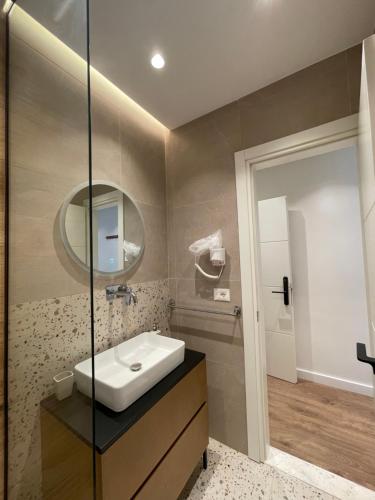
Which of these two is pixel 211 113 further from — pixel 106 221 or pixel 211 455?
pixel 211 455

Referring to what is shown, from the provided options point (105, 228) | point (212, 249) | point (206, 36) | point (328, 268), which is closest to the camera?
point (206, 36)

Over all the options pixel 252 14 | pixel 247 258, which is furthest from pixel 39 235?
pixel 252 14

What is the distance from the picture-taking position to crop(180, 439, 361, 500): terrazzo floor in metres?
1.16

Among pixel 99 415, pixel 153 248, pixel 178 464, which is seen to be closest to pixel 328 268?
pixel 153 248

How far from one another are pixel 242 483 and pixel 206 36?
8.17 ft

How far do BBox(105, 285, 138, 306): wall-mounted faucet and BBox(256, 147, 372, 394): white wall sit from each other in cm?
186

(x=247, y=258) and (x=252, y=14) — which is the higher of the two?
(x=252, y=14)

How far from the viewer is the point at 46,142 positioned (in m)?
0.90

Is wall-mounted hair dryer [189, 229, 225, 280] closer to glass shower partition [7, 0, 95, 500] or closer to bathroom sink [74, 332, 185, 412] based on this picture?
bathroom sink [74, 332, 185, 412]

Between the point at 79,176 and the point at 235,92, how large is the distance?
1.19 metres

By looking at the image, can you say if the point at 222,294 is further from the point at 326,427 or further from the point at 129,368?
the point at 326,427

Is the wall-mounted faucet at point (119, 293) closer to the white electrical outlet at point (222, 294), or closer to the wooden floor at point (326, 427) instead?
the white electrical outlet at point (222, 294)

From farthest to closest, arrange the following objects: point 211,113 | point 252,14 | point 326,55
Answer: point 211,113, point 326,55, point 252,14

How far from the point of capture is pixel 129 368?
1104 millimetres
